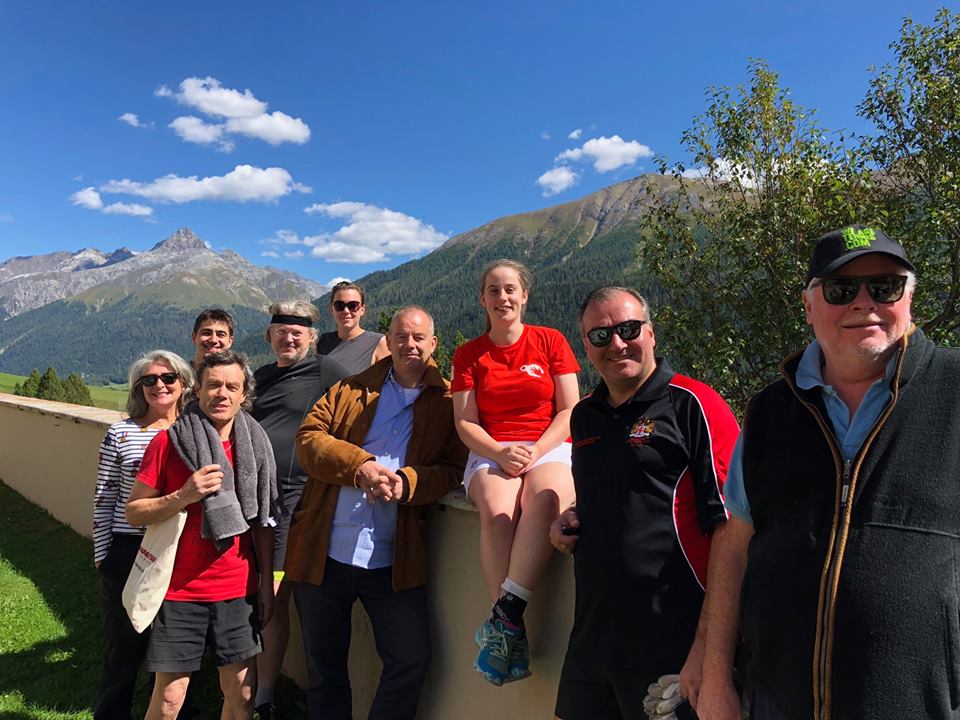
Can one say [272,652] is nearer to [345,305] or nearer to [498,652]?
[498,652]

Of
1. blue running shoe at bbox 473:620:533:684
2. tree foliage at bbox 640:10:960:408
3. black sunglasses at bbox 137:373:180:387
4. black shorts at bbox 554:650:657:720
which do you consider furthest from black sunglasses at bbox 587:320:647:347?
tree foliage at bbox 640:10:960:408

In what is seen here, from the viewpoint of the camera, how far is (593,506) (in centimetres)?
201

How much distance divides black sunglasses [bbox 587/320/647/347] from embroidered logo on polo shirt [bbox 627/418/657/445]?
29cm

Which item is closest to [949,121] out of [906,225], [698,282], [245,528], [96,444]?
[906,225]

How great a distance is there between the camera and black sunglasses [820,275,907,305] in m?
1.47

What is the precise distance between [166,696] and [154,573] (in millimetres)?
566

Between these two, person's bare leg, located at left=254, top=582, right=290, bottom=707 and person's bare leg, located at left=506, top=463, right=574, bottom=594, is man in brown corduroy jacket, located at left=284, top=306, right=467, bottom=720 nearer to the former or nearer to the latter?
person's bare leg, located at left=506, top=463, right=574, bottom=594

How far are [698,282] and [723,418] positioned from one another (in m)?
7.05

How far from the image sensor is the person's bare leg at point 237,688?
2945 mm

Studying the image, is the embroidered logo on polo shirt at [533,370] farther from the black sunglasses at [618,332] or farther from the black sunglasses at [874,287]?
the black sunglasses at [874,287]

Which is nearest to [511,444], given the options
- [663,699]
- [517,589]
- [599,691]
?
[517,589]

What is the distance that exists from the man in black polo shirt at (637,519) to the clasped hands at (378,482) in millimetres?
935

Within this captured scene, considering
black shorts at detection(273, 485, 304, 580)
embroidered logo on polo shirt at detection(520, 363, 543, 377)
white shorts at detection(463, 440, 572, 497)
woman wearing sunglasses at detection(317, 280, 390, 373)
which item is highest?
woman wearing sunglasses at detection(317, 280, 390, 373)

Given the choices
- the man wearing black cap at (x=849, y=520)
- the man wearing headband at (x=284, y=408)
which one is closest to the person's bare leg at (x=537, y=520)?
the man wearing black cap at (x=849, y=520)
